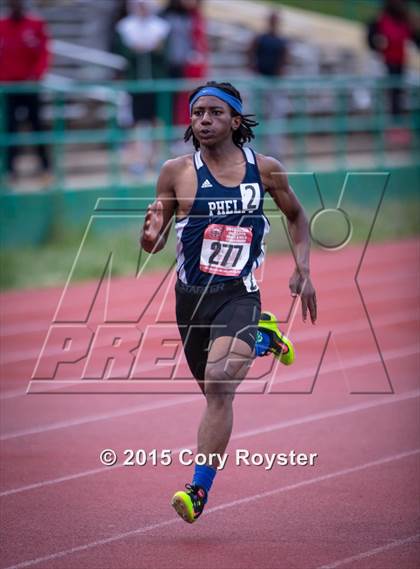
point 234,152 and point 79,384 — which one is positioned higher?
point 234,152

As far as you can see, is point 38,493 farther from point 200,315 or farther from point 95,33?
point 95,33

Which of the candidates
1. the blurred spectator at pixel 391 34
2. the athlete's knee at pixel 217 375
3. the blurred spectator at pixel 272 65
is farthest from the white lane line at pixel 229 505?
the blurred spectator at pixel 391 34

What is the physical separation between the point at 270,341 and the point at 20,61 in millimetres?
9802

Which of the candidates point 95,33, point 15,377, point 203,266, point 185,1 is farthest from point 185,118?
point 203,266

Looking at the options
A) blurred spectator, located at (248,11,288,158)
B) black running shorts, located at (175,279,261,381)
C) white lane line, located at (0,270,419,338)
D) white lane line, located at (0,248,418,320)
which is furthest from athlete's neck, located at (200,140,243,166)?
blurred spectator, located at (248,11,288,158)

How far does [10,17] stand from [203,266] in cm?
998

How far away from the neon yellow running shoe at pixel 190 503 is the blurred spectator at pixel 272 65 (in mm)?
12753

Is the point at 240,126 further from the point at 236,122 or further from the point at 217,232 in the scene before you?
the point at 217,232

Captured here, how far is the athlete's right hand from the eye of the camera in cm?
553

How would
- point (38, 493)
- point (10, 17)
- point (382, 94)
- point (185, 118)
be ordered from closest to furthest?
point (38, 493), point (10, 17), point (185, 118), point (382, 94)

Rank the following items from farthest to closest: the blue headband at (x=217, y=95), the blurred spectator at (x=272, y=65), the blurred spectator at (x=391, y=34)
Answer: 1. the blurred spectator at (x=391, y=34)
2. the blurred spectator at (x=272, y=65)
3. the blue headband at (x=217, y=95)

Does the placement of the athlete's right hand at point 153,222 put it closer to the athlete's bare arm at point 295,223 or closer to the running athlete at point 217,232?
the running athlete at point 217,232

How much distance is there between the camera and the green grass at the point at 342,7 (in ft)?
99.0

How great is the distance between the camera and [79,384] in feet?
31.3
